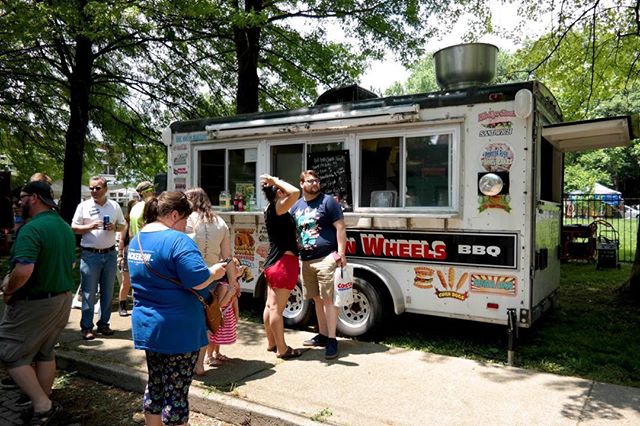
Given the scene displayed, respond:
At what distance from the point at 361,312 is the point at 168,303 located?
3.31 m

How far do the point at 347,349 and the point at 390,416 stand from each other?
163 centimetres

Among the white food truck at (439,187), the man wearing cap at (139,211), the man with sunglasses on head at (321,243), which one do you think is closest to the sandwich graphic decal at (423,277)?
the white food truck at (439,187)

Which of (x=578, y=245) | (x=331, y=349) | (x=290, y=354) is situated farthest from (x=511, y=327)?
(x=578, y=245)

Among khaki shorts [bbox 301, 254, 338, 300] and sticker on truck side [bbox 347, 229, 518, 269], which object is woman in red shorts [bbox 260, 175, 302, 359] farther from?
sticker on truck side [bbox 347, 229, 518, 269]

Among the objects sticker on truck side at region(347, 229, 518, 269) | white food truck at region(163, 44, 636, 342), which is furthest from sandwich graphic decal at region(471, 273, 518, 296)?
sticker on truck side at region(347, 229, 518, 269)

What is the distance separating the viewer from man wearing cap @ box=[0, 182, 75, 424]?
363 cm

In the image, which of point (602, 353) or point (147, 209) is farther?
point (602, 353)

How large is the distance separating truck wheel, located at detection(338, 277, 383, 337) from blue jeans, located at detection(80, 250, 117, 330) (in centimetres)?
278

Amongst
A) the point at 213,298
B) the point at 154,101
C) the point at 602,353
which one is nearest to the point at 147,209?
the point at 213,298

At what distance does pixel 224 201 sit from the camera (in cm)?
691

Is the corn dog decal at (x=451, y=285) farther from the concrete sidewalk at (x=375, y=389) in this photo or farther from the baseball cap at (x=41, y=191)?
the baseball cap at (x=41, y=191)

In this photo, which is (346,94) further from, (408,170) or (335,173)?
(408,170)

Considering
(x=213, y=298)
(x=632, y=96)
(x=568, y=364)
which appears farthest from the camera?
(x=632, y=96)

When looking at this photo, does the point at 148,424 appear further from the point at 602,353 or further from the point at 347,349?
the point at 602,353
